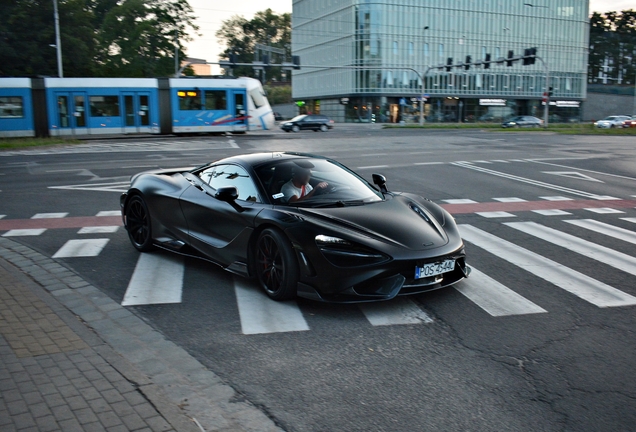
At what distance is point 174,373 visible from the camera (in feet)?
14.5

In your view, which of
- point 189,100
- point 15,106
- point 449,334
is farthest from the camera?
point 189,100

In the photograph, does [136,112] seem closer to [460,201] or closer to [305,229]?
[460,201]

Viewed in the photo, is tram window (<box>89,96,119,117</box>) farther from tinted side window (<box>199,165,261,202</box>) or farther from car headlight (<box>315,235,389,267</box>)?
car headlight (<box>315,235,389,267</box>)

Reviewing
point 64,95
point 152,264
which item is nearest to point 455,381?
point 152,264

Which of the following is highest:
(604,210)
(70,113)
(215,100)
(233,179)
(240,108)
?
(215,100)

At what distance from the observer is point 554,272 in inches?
279

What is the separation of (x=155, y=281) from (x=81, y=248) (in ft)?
7.05

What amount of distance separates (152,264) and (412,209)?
319 centimetres

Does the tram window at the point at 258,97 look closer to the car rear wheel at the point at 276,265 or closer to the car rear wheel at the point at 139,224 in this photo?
the car rear wheel at the point at 139,224

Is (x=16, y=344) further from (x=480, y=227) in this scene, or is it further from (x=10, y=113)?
(x=10, y=113)

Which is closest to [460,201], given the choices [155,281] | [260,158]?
[260,158]

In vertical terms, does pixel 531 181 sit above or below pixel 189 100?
below

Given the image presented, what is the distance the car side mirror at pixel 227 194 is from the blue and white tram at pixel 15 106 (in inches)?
1222

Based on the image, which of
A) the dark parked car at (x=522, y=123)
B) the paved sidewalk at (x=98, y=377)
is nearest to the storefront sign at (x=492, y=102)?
the dark parked car at (x=522, y=123)
